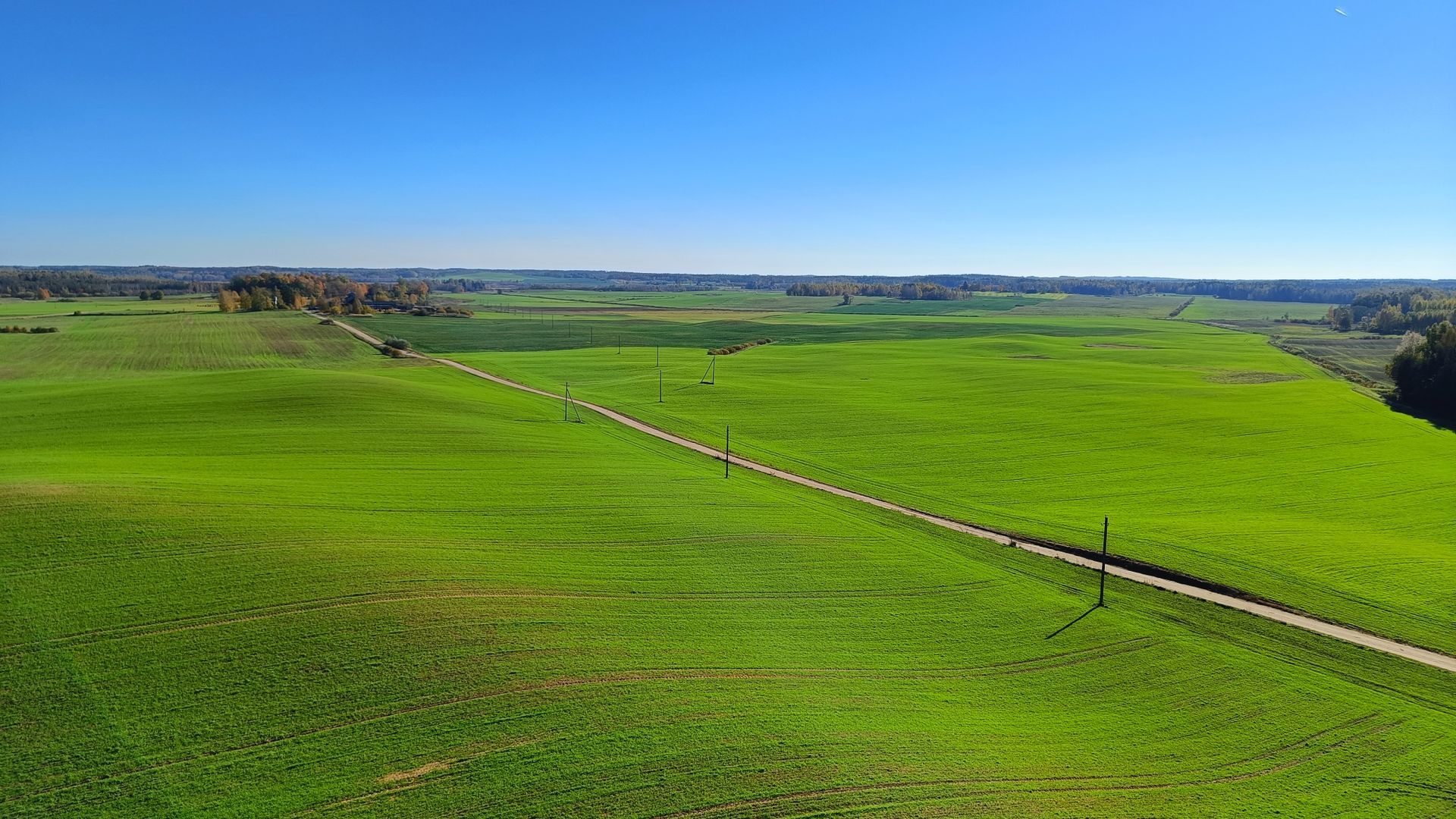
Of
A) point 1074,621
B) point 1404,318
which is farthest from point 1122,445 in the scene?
point 1404,318

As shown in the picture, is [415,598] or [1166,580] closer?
[415,598]

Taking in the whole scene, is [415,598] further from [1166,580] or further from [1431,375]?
[1431,375]

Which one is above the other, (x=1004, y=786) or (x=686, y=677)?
(x=686, y=677)

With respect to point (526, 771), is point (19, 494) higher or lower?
higher

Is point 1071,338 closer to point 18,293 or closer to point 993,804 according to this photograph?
point 993,804

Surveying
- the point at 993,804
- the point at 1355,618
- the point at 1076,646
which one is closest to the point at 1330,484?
the point at 1355,618

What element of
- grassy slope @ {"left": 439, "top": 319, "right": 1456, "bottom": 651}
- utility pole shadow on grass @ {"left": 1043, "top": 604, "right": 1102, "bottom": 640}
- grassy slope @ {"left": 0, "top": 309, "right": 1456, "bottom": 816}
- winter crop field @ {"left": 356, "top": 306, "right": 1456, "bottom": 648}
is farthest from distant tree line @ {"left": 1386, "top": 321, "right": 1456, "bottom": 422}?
grassy slope @ {"left": 0, "top": 309, "right": 1456, "bottom": 816}

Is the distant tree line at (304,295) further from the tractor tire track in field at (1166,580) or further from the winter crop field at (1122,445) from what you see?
the tractor tire track in field at (1166,580)
